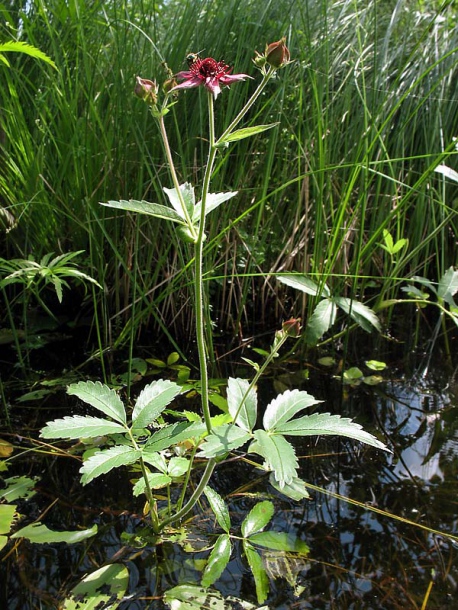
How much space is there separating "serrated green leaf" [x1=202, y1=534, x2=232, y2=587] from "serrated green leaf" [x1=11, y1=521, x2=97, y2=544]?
8.3 inches

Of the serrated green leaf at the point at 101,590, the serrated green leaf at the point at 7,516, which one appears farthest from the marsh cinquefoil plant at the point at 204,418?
the serrated green leaf at the point at 7,516

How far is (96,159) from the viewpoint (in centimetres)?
157

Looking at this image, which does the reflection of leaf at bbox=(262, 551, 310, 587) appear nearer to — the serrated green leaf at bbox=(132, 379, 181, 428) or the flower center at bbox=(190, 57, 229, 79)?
the serrated green leaf at bbox=(132, 379, 181, 428)

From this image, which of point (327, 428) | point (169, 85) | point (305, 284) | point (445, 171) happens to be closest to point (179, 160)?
point (305, 284)

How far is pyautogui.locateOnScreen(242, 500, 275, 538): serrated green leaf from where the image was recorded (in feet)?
2.94

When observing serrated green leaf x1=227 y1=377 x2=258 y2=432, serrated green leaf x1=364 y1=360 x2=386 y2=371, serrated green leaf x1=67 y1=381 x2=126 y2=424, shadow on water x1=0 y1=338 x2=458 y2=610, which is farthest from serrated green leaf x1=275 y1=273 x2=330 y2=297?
serrated green leaf x1=67 y1=381 x2=126 y2=424

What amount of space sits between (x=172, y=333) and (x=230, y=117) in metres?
0.68

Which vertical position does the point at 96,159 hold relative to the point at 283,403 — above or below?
above

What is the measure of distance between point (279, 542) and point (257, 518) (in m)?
0.05

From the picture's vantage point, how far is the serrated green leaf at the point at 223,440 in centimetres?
75

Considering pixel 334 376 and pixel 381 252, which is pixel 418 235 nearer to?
pixel 381 252

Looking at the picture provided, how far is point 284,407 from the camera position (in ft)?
2.89

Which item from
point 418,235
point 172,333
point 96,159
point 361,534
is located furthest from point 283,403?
point 418,235

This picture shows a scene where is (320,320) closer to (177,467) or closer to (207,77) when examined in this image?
(177,467)
